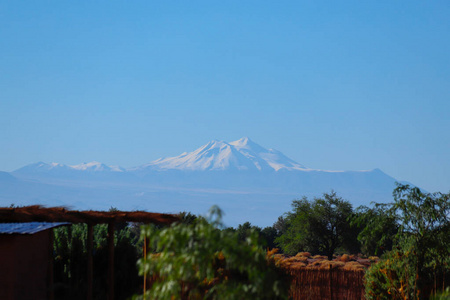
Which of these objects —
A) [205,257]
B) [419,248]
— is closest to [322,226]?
[419,248]

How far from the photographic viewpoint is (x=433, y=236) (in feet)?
45.6

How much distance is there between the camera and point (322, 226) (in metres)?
39.2

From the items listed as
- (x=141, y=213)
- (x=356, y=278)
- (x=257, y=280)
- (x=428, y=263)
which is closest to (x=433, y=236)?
(x=428, y=263)

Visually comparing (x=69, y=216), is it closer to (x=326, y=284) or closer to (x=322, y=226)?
(x=326, y=284)

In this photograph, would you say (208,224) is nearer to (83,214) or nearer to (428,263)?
(83,214)

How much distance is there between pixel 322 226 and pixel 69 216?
29.9 metres

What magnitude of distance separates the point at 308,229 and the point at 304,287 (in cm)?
2159

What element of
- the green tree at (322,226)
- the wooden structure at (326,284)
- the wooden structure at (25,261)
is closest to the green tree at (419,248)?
the wooden structure at (326,284)

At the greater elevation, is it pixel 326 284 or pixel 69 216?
pixel 69 216

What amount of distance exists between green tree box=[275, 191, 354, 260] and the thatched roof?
27.4m

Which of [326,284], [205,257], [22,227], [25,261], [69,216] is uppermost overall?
[69,216]

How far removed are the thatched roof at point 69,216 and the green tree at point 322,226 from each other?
1078 inches

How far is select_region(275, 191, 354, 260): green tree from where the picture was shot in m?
38.8

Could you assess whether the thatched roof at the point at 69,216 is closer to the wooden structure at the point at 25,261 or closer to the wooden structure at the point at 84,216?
the wooden structure at the point at 84,216
